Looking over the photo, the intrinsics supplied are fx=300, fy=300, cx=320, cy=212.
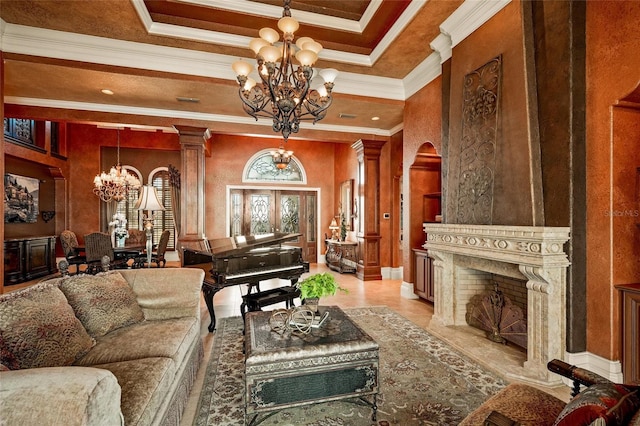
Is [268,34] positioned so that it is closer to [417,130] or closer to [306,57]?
[306,57]

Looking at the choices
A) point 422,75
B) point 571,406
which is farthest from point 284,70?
point 571,406

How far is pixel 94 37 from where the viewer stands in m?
3.77

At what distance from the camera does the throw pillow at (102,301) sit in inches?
80.8

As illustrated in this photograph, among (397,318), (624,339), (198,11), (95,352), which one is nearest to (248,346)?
(95,352)

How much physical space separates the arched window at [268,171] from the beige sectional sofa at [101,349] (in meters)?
6.22

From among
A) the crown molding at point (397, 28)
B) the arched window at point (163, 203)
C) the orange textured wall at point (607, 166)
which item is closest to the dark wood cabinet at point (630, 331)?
the orange textured wall at point (607, 166)

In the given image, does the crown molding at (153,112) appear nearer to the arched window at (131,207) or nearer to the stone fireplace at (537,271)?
the arched window at (131,207)

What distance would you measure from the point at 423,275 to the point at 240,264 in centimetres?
282

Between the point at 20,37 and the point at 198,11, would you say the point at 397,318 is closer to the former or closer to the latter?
the point at 198,11

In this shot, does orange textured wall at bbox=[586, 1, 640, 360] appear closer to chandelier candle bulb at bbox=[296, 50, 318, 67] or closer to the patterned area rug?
the patterned area rug

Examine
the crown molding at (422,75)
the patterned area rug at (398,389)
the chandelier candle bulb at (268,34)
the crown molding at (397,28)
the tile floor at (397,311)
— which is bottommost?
the tile floor at (397,311)

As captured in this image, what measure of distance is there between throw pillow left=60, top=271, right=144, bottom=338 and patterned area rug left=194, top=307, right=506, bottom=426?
849mm

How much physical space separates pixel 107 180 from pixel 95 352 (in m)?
6.78

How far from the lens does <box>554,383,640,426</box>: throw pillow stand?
90 cm
